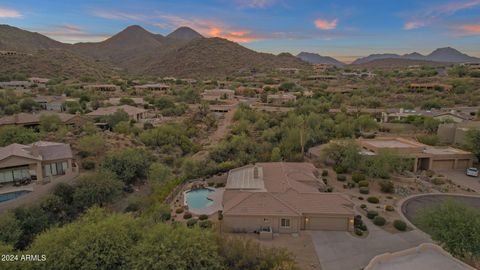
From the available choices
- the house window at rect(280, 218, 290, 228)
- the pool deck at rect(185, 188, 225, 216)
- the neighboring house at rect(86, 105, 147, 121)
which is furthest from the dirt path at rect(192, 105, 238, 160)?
the house window at rect(280, 218, 290, 228)

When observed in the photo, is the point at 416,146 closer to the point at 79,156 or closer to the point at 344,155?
the point at 344,155

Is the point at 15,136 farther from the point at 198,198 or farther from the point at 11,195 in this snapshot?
the point at 198,198

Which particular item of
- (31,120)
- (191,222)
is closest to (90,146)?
(31,120)

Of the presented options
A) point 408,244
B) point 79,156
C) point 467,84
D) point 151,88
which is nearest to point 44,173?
point 79,156

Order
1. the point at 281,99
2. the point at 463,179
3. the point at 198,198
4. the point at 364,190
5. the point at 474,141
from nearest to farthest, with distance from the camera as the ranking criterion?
the point at 198,198, the point at 364,190, the point at 463,179, the point at 474,141, the point at 281,99

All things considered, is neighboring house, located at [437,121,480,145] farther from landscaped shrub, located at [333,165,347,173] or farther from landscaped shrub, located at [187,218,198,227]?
landscaped shrub, located at [187,218,198,227]

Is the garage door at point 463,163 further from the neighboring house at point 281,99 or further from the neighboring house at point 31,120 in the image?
the neighboring house at point 31,120
